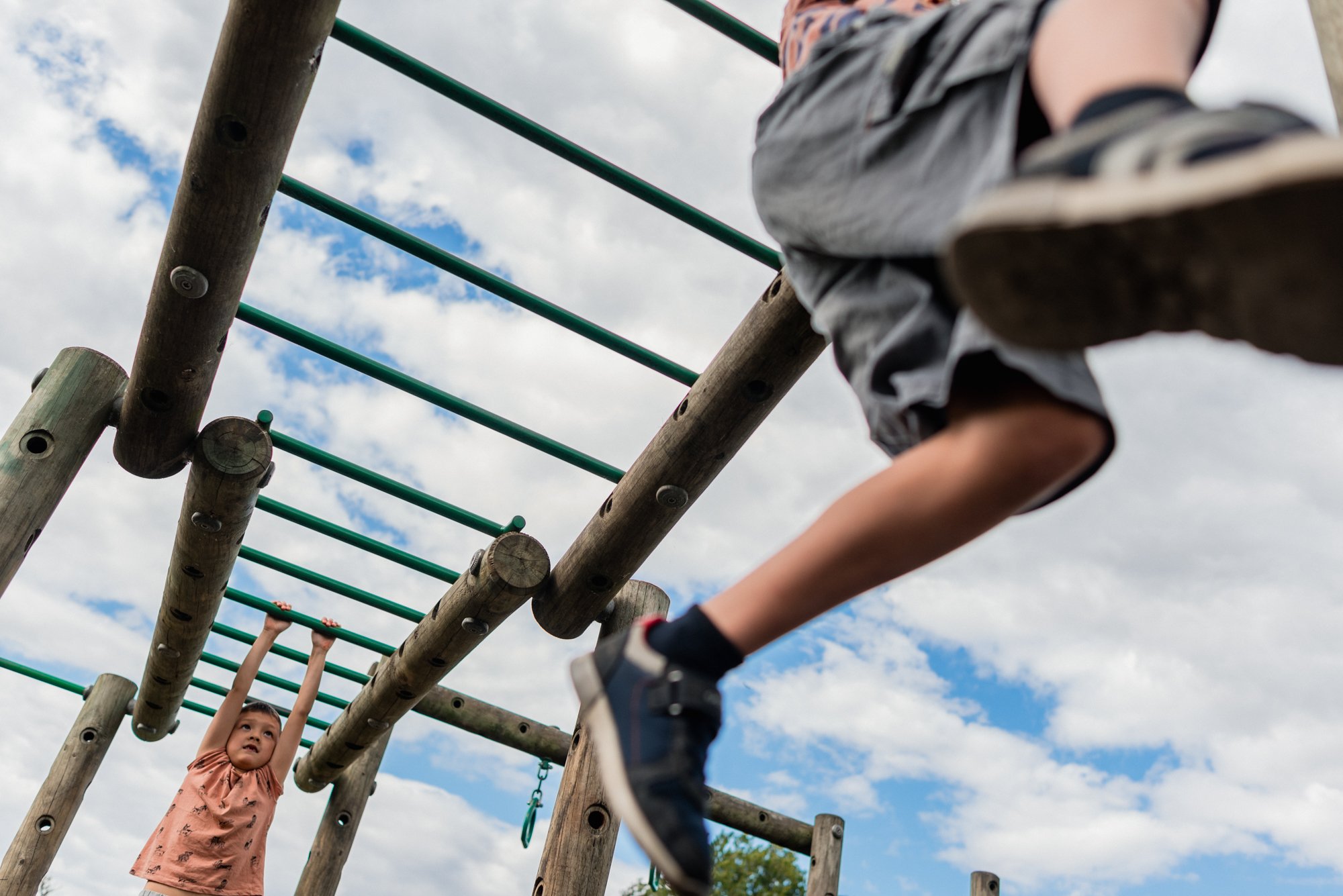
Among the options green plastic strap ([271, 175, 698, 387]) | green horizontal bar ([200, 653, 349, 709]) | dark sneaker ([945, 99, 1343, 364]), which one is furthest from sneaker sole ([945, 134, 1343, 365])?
green horizontal bar ([200, 653, 349, 709])

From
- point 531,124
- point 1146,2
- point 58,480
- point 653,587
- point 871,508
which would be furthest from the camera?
point 653,587

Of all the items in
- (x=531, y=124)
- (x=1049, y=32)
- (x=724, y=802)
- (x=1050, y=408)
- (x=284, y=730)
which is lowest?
(x=1050, y=408)

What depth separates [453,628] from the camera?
3.68 m

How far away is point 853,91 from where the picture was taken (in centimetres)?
115

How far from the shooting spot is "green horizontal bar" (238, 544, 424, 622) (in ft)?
13.6

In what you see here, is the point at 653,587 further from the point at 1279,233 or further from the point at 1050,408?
the point at 1279,233

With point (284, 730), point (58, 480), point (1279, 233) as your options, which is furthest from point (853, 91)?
point (284, 730)

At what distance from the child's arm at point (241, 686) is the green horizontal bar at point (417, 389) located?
166cm

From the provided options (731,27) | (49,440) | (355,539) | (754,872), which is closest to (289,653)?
(355,539)

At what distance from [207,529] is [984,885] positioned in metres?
5.01

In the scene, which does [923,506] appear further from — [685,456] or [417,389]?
[417,389]

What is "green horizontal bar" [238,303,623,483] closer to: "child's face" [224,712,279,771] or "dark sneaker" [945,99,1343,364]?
"child's face" [224,712,279,771]

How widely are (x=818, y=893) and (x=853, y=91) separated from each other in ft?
18.2

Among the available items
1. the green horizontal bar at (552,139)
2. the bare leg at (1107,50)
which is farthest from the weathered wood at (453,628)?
the bare leg at (1107,50)
